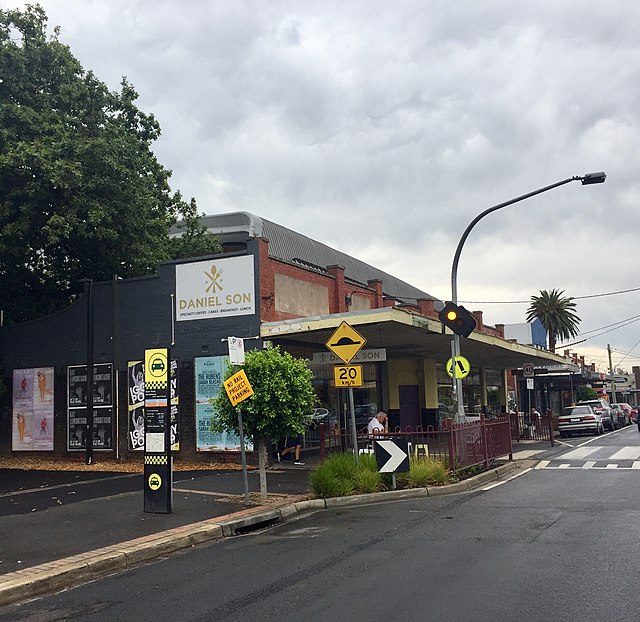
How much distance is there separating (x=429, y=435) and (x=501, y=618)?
8944 mm

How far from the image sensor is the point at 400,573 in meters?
7.19

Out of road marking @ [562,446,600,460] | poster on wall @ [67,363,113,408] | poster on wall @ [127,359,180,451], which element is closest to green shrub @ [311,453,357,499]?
poster on wall @ [127,359,180,451]

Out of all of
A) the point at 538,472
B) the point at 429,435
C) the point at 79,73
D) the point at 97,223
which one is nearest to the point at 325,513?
the point at 429,435

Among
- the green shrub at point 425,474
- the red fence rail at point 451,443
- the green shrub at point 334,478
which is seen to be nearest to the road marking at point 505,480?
the red fence rail at point 451,443

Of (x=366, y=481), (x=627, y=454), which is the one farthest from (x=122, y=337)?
(x=627, y=454)

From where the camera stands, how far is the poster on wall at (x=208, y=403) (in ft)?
61.5

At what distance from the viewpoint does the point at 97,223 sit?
20.1 meters

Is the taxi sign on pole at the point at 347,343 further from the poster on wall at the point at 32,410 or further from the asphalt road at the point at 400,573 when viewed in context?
the poster on wall at the point at 32,410

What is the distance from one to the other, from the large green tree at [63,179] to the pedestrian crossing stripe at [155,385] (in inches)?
383

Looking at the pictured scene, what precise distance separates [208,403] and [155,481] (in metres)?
7.80

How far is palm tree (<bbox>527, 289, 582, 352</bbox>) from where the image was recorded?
60.0m

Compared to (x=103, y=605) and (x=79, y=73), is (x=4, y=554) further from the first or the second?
(x=79, y=73)

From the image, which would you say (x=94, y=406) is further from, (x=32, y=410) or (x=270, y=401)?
(x=270, y=401)

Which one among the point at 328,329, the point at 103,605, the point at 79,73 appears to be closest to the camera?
the point at 103,605
